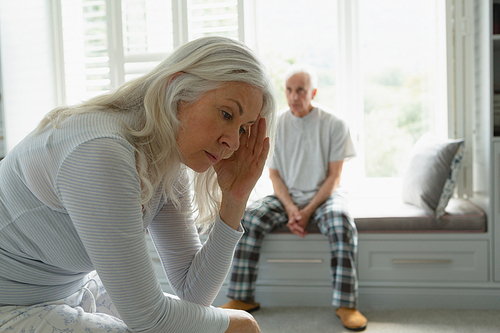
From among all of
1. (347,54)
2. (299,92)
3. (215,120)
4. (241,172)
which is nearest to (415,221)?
(299,92)

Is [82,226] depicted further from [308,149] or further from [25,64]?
[25,64]

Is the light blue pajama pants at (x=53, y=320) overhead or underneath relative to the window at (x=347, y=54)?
underneath

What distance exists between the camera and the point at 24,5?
291 cm

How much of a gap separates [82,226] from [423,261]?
2026mm

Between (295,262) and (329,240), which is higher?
(329,240)

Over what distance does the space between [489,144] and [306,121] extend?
996mm

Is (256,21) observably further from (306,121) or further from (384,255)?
(384,255)

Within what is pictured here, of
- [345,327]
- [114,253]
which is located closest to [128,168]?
[114,253]

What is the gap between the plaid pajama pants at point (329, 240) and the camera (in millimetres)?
2191

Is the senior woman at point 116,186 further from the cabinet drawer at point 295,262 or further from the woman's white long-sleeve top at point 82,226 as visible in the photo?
the cabinet drawer at point 295,262

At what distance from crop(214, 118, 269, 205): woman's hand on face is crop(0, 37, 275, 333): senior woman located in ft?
0.34

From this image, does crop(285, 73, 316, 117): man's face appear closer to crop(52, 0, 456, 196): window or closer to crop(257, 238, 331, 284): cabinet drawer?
crop(52, 0, 456, 196): window

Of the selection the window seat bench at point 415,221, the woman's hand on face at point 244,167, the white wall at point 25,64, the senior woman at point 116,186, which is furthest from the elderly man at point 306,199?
the white wall at point 25,64

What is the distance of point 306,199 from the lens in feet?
8.48
